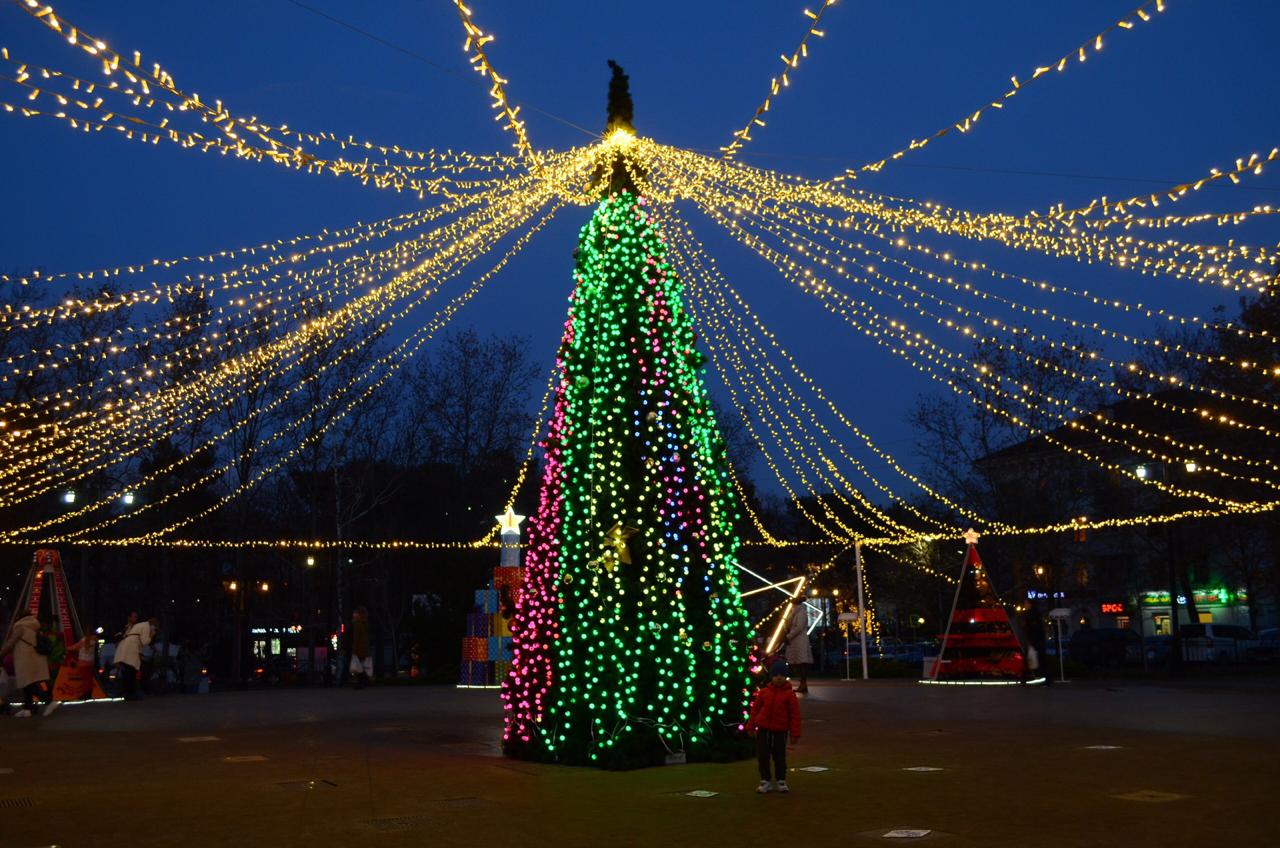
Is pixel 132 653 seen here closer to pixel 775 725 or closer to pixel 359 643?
pixel 359 643

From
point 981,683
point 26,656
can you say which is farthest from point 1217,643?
point 26,656

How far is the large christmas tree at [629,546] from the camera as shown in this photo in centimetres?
1123

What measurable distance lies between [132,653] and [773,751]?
1673 centimetres

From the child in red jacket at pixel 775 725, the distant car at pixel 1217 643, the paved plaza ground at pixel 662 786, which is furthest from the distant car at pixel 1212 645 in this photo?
the child in red jacket at pixel 775 725

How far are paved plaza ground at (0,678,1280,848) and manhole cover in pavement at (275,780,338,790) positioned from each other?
39 millimetres

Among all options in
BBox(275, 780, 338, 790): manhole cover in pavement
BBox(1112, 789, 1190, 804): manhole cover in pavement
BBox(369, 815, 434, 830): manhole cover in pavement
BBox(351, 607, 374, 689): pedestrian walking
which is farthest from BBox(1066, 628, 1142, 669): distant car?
BBox(369, 815, 434, 830): manhole cover in pavement

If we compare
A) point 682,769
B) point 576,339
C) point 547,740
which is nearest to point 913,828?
point 682,769

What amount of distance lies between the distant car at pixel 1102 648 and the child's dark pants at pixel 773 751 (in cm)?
2664

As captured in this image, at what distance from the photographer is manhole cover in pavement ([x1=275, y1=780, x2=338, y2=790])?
9.84 m

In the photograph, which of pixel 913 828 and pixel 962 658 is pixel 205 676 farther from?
pixel 913 828

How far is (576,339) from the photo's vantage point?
12.3m

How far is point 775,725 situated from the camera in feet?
30.7

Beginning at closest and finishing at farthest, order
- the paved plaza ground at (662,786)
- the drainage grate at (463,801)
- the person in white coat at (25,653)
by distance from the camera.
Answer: the paved plaza ground at (662,786) → the drainage grate at (463,801) → the person in white coat at (25,653)

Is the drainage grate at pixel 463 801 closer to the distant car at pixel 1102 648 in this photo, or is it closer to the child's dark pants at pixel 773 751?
the child's dark pants at pixel 773 751
